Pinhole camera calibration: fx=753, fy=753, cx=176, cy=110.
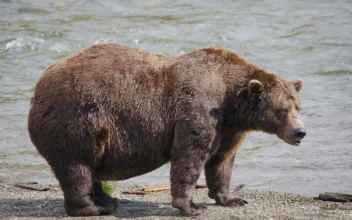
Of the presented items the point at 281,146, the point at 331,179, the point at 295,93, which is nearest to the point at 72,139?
the point at 295,93

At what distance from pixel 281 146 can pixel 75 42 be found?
31.3 feet

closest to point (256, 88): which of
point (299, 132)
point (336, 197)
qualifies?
point (299, 132)

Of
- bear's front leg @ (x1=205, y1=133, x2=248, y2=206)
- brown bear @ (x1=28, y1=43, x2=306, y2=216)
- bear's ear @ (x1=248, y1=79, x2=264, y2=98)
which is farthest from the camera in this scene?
bear's front leg @ (x1=205, y1=133, x2=248, y2=206)

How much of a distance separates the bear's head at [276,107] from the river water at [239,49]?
2.46 metres

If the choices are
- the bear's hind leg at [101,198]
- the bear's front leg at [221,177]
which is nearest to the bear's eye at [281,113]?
the bear's front leg at [221,177]

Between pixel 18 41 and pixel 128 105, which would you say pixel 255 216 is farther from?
A: pixel 18 41

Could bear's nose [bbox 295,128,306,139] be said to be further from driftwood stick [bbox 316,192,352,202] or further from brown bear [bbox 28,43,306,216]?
driftwood stick [bbox 316,192,352,202]

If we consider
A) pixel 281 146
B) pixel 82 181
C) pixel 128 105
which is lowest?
pixel 281 146

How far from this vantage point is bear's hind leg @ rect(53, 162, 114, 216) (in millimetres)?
8305

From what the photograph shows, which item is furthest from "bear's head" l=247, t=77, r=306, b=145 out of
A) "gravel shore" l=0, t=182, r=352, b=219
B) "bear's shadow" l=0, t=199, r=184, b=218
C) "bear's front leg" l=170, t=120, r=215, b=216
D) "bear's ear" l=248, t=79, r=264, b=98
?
"bear's shadow" l=0, t=199, r=184, b=218

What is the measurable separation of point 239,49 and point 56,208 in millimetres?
12363

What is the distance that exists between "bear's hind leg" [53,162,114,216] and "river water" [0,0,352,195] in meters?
3.14

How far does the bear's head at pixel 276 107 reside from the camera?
862 centimetres

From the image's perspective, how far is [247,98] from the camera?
345 inches
